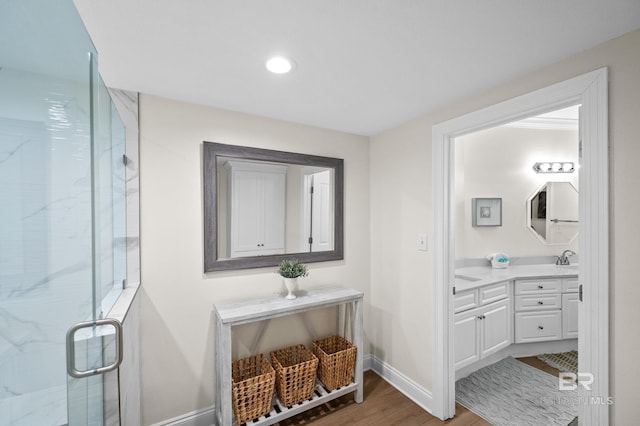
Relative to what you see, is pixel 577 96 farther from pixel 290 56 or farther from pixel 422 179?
pixel 290 56

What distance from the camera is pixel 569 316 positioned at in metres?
2.97

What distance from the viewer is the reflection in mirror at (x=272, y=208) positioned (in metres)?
2.04

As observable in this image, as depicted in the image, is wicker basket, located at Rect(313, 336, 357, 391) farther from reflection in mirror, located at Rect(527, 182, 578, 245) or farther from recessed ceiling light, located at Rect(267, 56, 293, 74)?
reflection in mirror, located at Rect(527, 182, 578, 245)

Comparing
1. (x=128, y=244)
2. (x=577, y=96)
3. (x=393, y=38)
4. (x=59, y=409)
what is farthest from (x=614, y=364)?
(x=128, y=244)

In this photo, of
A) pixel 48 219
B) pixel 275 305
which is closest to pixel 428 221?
pixel 275 305

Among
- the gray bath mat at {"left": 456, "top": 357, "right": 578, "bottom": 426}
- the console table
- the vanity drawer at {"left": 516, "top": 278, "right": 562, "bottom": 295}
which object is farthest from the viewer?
the vanity drawer at {"left": 516, "top": 278, "right": 562, "bottom": 295}

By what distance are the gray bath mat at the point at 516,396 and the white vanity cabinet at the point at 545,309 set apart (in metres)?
0.38

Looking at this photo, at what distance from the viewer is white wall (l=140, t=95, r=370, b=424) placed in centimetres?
178

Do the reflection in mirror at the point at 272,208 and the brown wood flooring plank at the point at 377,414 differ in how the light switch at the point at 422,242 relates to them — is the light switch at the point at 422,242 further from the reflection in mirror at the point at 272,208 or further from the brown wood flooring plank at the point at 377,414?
the brown wood flooring plank at the point at 377,414

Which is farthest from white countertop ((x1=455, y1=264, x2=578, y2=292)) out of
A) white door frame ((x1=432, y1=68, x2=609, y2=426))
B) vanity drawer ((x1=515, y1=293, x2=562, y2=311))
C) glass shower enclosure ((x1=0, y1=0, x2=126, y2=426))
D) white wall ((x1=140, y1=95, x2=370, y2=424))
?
glass shower enclosure ((x1=0, y1=0, x2=126, y2=426))

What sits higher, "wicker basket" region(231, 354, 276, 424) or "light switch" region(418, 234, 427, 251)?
"light switch" region(418, 234, 427, 251)

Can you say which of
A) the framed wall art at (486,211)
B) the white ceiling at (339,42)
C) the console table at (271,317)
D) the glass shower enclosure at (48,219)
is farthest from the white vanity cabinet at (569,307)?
the glass shower enclosure at (48,219)

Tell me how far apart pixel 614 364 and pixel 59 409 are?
2091mm

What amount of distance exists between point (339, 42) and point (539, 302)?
3.26 m
